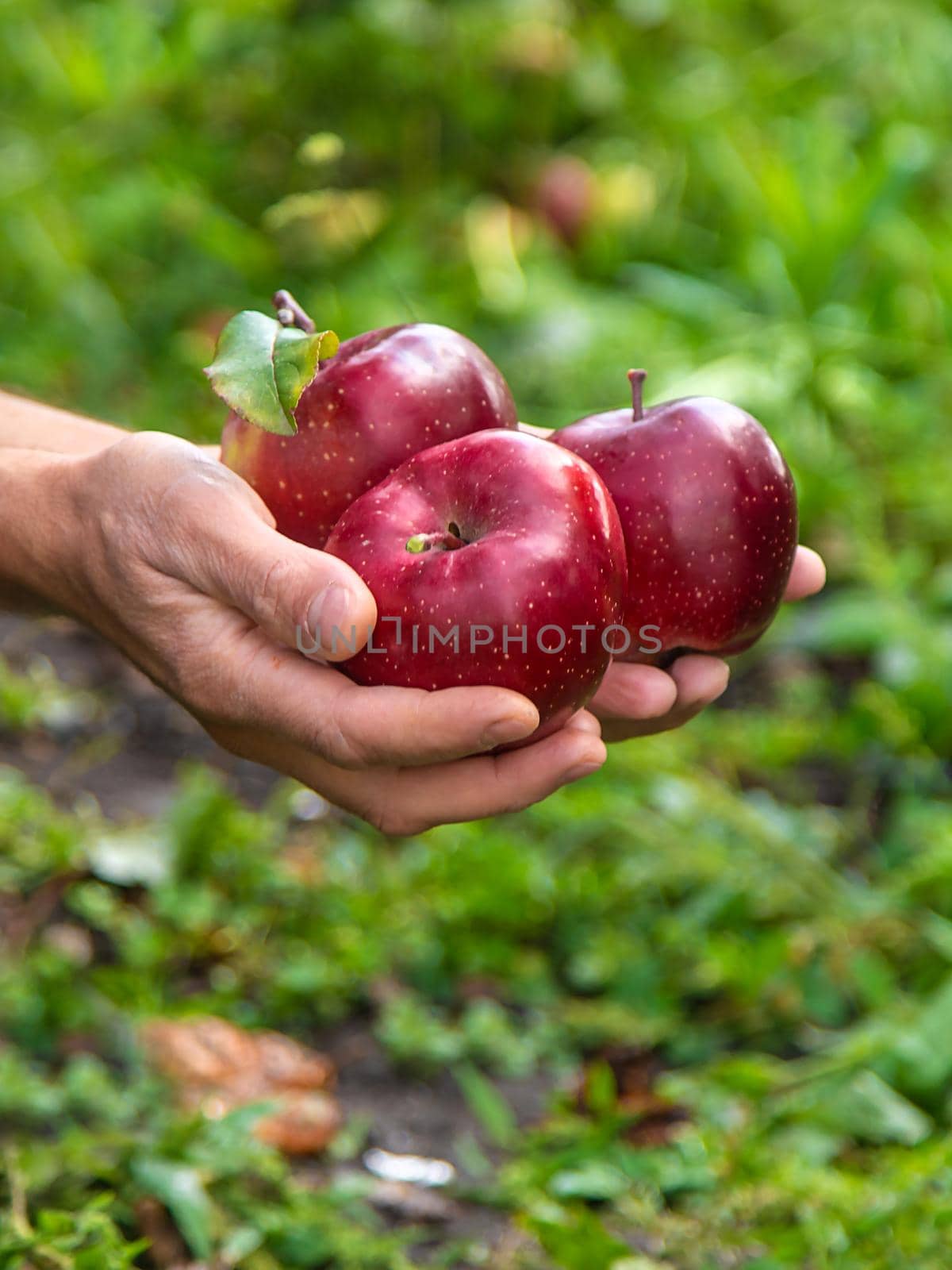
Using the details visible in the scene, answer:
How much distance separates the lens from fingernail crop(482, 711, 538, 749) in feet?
3.80

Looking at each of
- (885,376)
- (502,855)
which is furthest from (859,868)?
(885,376)

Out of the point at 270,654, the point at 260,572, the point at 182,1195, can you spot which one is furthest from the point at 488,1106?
the point at 260,572

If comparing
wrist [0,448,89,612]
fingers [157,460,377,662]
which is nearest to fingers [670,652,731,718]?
fingers [157,460,377,662]

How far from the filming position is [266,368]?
1283 millimetres

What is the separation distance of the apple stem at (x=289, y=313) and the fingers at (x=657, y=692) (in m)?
0.48

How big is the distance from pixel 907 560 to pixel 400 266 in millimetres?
1873

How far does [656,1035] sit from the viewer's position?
2.11 meters

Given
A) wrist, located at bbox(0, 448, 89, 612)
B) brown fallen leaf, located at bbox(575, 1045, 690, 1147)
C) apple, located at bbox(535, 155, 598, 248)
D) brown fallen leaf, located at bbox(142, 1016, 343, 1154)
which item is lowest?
A: brown fallen leaf, located at bbox(575, 1045, 690, 1147)

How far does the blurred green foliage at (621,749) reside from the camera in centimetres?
176

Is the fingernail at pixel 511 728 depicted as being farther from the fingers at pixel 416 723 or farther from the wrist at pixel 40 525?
the wrist at pixel 40 525

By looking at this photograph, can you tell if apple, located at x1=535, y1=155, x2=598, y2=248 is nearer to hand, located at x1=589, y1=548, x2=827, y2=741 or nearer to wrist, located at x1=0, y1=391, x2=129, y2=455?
wrist, located at x1=0, y1=391, x2=129, y2=455

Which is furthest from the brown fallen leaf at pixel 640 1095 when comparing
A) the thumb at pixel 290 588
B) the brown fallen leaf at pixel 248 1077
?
the thumb at pixel 290 588

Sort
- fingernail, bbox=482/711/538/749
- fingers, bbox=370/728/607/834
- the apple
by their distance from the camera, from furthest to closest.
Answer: the apple < fingers, bbox=370/728/607/834 < fingernail, bbox=482/711/538/749

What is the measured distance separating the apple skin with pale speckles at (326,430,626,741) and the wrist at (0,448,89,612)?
334 mm
